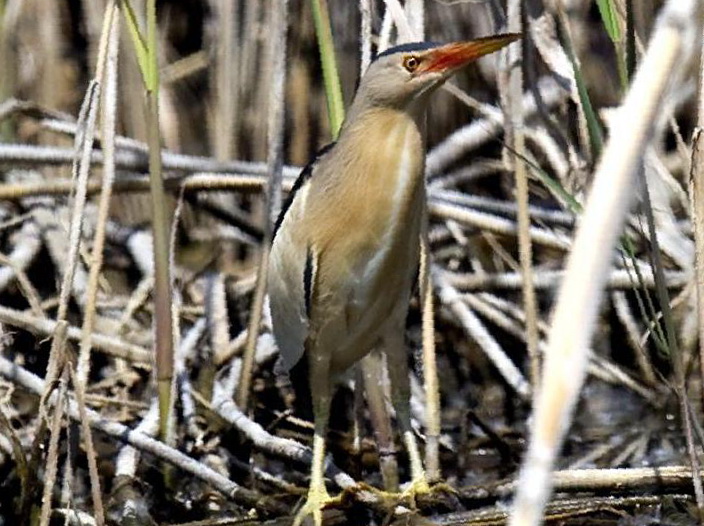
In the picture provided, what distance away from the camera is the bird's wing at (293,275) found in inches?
114

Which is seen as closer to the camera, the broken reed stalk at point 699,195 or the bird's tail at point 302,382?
the broken reed stalk at point 699,195

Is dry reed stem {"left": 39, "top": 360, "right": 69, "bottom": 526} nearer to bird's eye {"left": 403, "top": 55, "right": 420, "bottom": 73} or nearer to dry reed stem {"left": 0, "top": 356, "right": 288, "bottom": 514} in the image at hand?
dry reed stem {"left": 0, "top": 356, "right": 288, "bottom": 514}

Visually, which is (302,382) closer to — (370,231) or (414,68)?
(370,231)

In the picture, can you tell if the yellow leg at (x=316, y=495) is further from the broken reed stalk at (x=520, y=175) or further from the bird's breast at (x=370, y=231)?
the broken reed stalk at (x=520, y=175)

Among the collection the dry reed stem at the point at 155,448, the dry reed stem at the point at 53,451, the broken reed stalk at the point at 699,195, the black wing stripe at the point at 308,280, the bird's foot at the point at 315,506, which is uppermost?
the broken reed stalk at the point at 699,195

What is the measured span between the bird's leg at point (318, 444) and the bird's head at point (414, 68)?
1.92ft

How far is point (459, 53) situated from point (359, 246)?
19.8 inches

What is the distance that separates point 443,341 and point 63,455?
115cm

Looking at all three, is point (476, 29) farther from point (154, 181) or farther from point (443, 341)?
point (154, 181)

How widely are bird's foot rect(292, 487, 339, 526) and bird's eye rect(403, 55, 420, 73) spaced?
2.70 ft

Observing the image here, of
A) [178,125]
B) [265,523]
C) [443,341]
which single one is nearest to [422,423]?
[443,341]

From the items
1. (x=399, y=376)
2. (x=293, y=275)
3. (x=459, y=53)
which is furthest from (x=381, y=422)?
(x=459, y=53)

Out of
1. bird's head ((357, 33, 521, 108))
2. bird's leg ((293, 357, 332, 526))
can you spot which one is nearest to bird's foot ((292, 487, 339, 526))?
bird's leg ((293, 357, 332, 526))

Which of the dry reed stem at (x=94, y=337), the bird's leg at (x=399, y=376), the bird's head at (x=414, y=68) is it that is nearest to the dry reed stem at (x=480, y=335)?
the bird's leg at (x=399, y=376)
